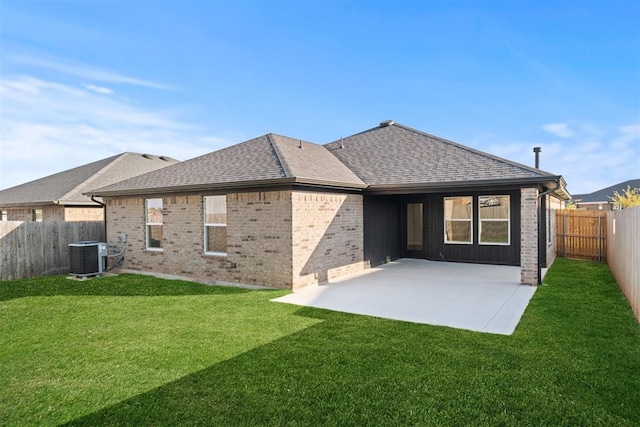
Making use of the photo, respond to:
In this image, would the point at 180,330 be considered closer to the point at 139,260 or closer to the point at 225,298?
the point at 225,298

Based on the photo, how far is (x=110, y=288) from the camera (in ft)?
32.7

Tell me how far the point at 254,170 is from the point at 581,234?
45.6 ft

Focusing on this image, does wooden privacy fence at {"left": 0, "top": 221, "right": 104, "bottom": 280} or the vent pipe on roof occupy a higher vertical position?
the vent pipe on roof

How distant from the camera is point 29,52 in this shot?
457 inches

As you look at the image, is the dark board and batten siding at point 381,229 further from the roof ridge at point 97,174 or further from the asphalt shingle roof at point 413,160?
the roof ridge at point 97,174

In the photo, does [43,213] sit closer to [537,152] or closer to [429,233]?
[429,233]

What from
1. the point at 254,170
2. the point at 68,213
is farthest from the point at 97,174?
the point at 254,170

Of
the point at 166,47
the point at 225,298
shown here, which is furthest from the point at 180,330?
the point at 166,47

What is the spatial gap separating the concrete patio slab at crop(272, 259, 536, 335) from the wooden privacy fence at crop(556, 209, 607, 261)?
559cm

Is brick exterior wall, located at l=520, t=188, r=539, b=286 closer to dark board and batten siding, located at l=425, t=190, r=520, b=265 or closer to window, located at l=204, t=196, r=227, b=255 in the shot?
dark board and batten siding, located at l=425, t=190, r=520, b=265

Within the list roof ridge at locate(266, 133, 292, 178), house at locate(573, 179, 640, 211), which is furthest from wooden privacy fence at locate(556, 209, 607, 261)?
house at locate(573, 179, 640, 211)

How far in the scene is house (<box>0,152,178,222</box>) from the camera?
16062mm

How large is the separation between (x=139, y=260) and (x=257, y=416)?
10.6m

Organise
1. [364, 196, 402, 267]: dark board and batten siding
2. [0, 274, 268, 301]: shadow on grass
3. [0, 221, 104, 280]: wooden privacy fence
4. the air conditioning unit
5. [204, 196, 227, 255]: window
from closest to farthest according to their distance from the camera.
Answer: [0, 274, 268, 301]: shadow on grass < [204, 196, 227, 255]: window < the air conditioning unit < [0, 221, 104, 280]: wooden privacy fence < [364, 196, 402, 267]: dark board and batten siding
